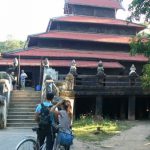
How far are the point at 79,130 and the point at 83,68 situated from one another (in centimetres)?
1333

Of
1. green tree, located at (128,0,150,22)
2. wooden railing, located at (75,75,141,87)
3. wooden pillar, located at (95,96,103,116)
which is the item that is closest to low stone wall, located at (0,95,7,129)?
wooden railing, located at (75,75,141,87)

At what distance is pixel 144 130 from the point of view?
1831cm

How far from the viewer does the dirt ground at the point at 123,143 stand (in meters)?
13.4

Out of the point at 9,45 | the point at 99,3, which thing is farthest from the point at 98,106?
the point at 9,45

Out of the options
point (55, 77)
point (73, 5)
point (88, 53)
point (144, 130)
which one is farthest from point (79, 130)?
point (73, 5)

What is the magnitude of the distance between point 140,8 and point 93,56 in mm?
17973

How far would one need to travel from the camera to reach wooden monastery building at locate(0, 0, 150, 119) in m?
24.4

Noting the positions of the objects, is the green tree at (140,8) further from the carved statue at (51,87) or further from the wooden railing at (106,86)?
the wooden railing at (106,86)

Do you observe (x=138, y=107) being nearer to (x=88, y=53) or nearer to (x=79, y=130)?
(x=88, y=53)

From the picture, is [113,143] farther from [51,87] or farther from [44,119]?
[51,87]

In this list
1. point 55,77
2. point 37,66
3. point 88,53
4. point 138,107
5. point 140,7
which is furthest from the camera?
point 88,53

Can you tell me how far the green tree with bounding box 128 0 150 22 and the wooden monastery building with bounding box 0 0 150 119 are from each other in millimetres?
9624

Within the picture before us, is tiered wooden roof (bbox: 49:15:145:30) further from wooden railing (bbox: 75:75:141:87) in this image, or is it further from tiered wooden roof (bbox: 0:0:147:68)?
wooden railing (bbox: 75:75:141:87)

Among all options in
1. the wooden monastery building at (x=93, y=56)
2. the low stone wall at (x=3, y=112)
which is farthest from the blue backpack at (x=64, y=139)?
the wooden monastery building at (x=93, y=56)
